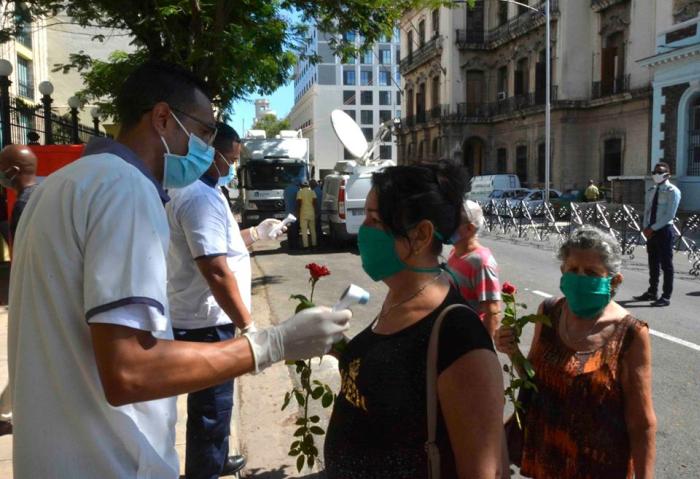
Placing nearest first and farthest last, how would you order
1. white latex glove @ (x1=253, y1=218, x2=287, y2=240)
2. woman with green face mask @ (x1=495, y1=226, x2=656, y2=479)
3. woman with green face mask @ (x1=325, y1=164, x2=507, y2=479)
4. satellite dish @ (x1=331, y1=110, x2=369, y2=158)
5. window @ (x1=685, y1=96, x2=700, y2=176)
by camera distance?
woman with green face mask @ (x1=325, y1=164, x2=507, y2=479)
woman with green face mask @ (x1=495, y1=226, x2=656, y2=479)
white latex glove @ (x1=253, y1=218, x2=287, y2=240)
satellite dish @ (x1=331, y1=110, x2=369, y2=158)
window @ (x1=685, y1=96, x2=700, y2=176)

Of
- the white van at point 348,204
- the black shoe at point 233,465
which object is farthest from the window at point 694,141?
the black shoe at point 233,465

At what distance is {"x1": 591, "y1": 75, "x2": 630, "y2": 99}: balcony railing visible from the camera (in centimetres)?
3098

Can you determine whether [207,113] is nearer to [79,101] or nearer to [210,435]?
[210,435]

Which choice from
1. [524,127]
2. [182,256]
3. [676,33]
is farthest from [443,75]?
[182,256]

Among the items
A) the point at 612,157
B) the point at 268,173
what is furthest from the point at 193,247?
the point at 612,157

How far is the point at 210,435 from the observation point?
3.29 meters

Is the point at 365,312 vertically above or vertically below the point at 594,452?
below

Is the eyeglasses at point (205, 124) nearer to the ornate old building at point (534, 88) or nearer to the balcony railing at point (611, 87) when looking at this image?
the ornate old building at point (534, 88)

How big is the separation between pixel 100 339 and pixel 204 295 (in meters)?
1.85

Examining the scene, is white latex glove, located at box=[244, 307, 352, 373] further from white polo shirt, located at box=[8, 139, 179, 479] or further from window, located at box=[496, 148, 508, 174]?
window, located at box=[496, 148, 508, 174]

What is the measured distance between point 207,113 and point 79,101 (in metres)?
14.3

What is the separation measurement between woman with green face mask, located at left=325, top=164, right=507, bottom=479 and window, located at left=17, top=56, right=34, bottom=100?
26.5 m

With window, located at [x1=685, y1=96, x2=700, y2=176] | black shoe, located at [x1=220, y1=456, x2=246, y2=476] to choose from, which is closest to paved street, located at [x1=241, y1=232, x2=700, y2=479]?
black shoe, located at [x1=220, y1=456, x2=246, y2=476]

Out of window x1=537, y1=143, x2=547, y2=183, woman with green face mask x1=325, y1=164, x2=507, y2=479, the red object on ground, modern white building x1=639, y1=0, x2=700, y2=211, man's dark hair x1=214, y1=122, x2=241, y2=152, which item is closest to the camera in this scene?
woman with green face mask x1=325, y1=164, x2=507, y2=479
